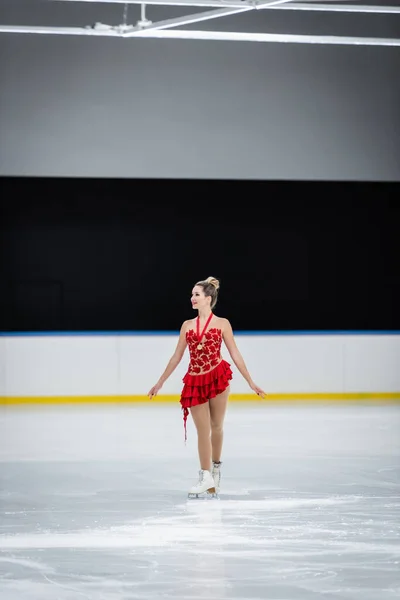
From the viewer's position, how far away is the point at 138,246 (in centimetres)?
1395

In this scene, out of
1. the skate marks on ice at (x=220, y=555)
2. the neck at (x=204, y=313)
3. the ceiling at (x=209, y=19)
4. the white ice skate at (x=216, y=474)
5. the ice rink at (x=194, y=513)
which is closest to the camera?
the skate marks on ice at (x=220, y=555)

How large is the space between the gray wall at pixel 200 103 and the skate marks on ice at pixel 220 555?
7.54 metres

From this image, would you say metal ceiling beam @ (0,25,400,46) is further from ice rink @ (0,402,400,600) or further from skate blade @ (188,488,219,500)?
skate blade @ (188,488,219,500)

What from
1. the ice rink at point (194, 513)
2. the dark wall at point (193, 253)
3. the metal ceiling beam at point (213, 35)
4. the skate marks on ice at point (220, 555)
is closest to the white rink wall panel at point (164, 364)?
the dark wall at point (193, 253)

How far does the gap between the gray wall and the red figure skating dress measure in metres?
7.03

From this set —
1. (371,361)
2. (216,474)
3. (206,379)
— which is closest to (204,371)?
(206,379)

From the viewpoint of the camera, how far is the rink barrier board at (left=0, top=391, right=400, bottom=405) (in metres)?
12.4

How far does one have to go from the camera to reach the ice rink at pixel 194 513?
178 inches

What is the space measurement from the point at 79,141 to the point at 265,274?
2.93 metres

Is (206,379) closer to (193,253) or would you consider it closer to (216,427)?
(216,427)

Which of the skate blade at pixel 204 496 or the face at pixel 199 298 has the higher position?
the face at pixel 199 298

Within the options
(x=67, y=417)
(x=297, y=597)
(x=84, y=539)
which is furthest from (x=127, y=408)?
(x=297, y=597)

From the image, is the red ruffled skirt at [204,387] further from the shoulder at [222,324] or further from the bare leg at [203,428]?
the shoulder at [222,324]

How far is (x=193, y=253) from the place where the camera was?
14.0m
